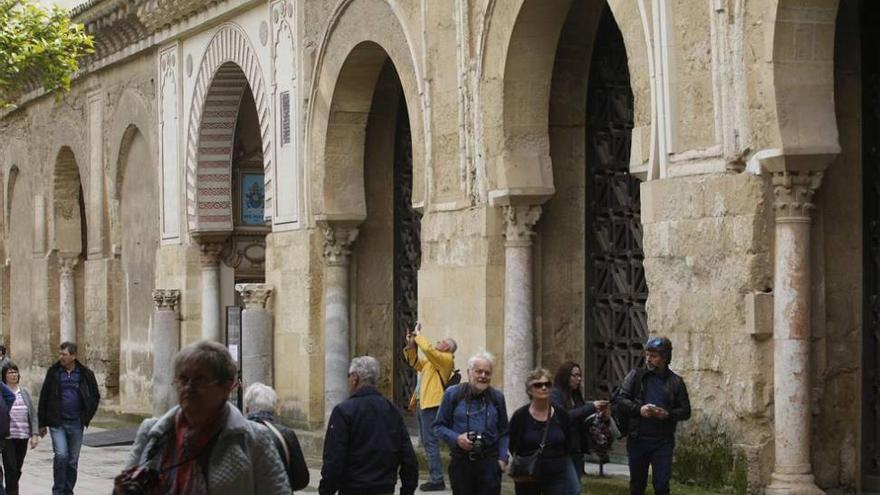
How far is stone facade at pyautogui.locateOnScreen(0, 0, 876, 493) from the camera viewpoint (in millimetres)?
10898

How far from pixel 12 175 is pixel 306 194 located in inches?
486

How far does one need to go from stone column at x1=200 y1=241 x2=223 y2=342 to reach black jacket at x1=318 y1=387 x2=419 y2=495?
13.0 metres

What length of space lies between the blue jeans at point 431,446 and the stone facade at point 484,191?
791 mm

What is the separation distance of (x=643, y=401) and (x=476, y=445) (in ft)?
4.45

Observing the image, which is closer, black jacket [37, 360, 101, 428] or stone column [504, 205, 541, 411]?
black jacket [37, 360, 101, 428]

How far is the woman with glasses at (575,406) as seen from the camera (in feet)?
31.3

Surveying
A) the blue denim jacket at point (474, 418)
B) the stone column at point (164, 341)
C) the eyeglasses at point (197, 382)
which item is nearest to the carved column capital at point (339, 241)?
the stone column at point (164, 341)

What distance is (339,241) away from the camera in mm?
17906

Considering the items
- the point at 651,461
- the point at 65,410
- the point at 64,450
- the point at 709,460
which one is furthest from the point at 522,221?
the point at 651,461

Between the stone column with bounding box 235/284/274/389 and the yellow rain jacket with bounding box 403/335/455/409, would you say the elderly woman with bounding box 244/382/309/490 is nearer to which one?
the yellow rain jacket with bounding box 403/335/455/409

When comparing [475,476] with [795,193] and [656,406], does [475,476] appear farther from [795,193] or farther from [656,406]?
[795,193]

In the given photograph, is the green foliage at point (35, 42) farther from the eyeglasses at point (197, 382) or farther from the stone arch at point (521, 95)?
the eyeglasses at point (197, 382)

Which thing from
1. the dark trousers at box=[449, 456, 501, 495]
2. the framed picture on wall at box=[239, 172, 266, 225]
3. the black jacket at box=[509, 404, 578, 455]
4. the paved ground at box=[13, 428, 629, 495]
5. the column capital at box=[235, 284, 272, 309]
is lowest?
the paved ground at box=[13, 428, 629, 495]

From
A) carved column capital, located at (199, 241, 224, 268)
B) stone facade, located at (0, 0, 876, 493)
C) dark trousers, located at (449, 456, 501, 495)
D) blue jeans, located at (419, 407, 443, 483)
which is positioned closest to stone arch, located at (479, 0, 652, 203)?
stone facade, located at (0, 0, 876, 493)
